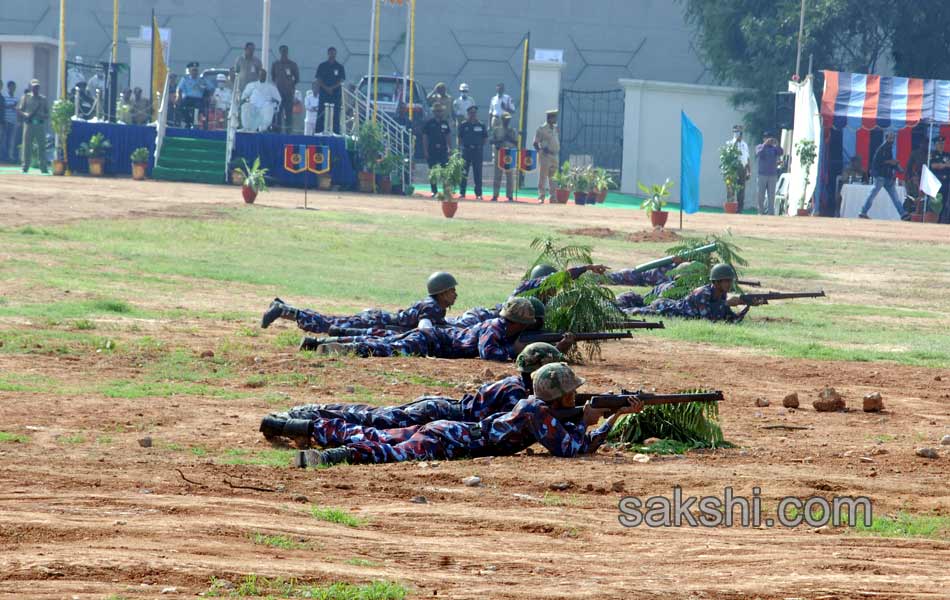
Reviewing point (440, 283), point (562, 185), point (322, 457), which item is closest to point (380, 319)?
point (440, 283)

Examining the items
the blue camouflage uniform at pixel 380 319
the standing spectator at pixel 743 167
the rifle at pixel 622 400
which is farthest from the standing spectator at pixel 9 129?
the rifle at pixel 622 400

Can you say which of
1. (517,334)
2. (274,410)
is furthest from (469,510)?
(517,334)

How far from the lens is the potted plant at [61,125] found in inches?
1309

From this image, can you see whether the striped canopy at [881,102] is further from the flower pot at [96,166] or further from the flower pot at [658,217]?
the flower pot at [96,166]

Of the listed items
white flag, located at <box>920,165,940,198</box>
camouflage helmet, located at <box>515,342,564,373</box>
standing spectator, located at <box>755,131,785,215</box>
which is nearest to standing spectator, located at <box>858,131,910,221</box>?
white flag, located at <box>920,165,940,198</box>

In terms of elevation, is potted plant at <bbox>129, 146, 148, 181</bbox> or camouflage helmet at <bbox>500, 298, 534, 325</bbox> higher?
potted plant at <bbox>129, 146, 148, 181</bbox>

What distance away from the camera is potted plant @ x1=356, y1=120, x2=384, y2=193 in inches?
1281

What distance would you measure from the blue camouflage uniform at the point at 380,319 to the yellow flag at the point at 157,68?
895 inches

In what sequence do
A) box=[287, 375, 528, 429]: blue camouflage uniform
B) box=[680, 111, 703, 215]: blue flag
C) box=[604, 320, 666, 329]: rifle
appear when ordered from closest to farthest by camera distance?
box=[287, 375, 528, 429]: blue camouflage uniform, box=[604, 320, 666, 329]: rifle, box=[680, 111, 703, 215]: blue flag

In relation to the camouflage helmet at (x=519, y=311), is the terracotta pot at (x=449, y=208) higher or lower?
higher

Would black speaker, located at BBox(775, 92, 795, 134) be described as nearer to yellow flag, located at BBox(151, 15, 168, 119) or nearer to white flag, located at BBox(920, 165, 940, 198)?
white flag, located at BBox(920, 165, 940, 198)

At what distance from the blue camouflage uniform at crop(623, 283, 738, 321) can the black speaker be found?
69.7 ft

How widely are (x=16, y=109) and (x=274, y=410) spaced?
31049 mm

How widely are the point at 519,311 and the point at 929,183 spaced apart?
2342 centimetres
